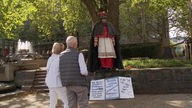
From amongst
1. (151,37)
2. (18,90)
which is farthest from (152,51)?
(18,90)

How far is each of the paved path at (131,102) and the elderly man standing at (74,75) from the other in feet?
10.4

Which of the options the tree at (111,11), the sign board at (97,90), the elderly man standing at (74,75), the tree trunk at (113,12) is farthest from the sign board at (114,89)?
the tree trunk at (113,12)

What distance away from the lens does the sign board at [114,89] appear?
1095 cm

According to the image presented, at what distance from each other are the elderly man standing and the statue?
4.77 meters

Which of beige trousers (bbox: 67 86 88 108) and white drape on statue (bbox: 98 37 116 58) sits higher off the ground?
white drape on statue (bbox: 98 37 116 58)

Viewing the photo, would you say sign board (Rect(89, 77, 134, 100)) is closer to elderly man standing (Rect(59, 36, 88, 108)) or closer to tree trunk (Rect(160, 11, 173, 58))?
elderly man standing (Rect(59, 36, 88, 108))

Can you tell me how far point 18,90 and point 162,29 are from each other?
17.7 metres

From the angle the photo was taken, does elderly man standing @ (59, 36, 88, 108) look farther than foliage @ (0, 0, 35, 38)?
No

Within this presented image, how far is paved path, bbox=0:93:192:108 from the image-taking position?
10820 mm

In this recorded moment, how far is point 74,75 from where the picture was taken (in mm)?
7766

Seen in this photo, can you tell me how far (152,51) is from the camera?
28.8 meters

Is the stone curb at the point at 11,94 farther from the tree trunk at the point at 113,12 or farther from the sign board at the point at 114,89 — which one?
the tree trunk at the point at 113,12

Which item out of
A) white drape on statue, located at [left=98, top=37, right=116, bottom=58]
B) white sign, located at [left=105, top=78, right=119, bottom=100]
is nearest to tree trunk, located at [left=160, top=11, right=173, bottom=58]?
white drape on statue, located at [left=98, top=37, right=116, bottom=58]

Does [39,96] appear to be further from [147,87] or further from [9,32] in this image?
[9,32]
